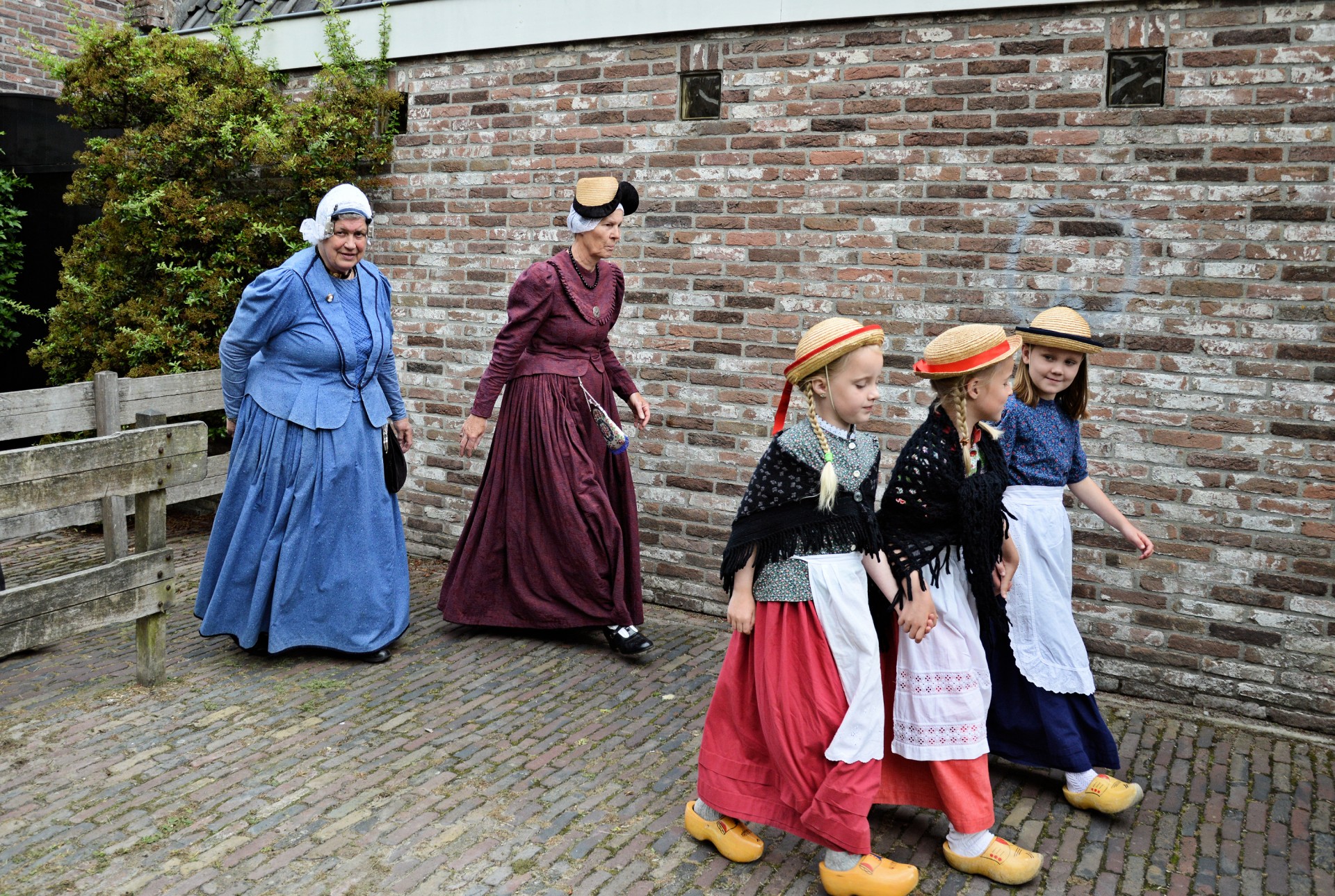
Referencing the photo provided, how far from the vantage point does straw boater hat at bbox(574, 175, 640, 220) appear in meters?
4.92

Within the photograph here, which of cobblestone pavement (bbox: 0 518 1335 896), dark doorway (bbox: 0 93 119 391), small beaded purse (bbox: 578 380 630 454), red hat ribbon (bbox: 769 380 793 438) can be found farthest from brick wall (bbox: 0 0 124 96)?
red hat ribbon (bbox: 769 380 793 438)

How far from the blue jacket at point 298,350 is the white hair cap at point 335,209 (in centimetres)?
10

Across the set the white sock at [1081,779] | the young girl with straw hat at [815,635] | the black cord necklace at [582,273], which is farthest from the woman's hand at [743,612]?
the black cord necklace at [582,273]

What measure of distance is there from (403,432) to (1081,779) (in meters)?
3.27

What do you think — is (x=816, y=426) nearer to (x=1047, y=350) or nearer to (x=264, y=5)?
(x=1047, y=350)

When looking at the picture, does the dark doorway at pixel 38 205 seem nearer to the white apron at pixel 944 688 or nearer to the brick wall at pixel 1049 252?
the brick wall at pixel 1049 252

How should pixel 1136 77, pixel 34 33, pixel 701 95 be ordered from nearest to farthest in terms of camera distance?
pixel 1136 77, pixel 701 95, pixel 34 33

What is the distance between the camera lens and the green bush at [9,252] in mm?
8328

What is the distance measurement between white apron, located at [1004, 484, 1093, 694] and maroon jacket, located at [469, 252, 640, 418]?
7.33 feet

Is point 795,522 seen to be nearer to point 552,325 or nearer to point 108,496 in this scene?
point 552,325

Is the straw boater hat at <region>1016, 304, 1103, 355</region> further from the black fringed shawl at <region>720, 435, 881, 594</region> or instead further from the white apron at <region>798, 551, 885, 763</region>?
the white apron at <region>798, 551, 885, 763</region>

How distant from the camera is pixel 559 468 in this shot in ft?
17.0

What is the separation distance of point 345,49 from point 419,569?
3126mm

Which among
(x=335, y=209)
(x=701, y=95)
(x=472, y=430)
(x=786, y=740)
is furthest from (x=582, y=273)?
(x=786, y=740)
